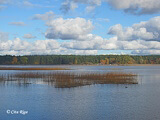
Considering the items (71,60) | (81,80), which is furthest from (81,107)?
(71,60)

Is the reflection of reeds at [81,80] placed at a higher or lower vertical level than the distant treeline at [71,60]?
lower

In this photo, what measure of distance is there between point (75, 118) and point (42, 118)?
205 centimetres

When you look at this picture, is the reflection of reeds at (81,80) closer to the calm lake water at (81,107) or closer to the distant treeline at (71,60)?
the calm lake water at (81,107)

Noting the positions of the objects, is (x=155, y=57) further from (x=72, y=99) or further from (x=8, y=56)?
(x=72, y=99)

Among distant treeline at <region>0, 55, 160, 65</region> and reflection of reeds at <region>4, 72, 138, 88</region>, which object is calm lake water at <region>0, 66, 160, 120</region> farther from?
distant treeline at <region>0, 55, 160, 65</region>

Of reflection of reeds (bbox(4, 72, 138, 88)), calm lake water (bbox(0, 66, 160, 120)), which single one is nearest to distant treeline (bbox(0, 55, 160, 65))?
reflection of reeds (bbox(4, 72, 138, 88))

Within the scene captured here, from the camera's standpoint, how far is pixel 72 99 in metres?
19.0

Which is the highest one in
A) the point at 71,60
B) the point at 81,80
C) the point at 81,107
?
the point at 71,60

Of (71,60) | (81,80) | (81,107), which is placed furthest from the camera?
(71,60)

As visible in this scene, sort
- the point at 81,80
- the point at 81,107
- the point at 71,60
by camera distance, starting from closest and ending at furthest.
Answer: the point at 81,107 → the point at 81,80 → the point at 71,60

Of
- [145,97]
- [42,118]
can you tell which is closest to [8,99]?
[42,118]

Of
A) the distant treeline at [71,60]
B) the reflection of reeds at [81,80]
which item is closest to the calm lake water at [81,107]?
the reflection of reeds at [81,80]

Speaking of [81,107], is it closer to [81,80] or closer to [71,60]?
[81,80]

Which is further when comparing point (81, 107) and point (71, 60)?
point (71, 60)
